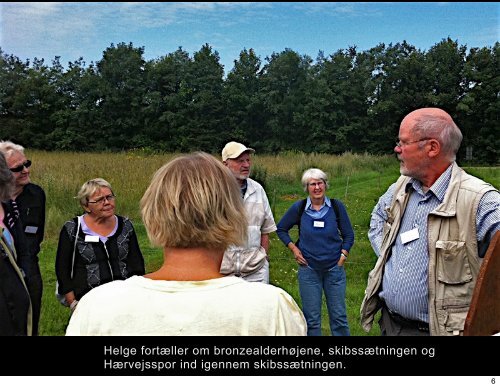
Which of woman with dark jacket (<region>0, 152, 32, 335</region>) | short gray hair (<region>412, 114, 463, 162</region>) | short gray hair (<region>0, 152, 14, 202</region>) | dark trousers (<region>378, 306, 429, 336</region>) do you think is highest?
short gray hair (<region>412, 114, 463, 162</region>)

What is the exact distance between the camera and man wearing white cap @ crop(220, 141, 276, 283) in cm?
344

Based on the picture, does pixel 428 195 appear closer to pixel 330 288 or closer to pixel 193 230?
pixel 193 230

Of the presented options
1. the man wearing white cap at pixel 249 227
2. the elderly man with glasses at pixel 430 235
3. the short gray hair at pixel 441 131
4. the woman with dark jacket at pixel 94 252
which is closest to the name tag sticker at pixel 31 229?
the woman with dark jacket at pixel 94 252

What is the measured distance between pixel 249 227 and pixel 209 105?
7.48ft

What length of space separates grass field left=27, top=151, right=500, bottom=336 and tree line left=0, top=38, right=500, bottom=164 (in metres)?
0.23

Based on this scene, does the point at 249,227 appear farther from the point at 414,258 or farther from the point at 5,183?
the point at 5,183

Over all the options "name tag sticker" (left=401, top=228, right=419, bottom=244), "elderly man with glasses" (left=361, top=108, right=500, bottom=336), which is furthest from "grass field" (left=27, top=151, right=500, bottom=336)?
"name tag sticker" (left=401, top=228, right=419, bottom=244)

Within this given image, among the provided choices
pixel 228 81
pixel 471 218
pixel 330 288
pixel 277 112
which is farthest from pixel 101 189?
pixel 277 112

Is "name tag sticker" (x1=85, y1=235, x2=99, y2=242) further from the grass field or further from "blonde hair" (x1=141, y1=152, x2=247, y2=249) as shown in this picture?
"blonde hair" (x1=141, y1=152, x2=247, y2=249)

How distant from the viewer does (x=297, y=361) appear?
1.79 meters

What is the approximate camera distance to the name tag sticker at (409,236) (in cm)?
236

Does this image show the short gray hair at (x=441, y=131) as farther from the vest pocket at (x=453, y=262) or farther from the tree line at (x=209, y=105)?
the tree line at (x=209, y=105)

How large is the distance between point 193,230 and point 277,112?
5.16 m

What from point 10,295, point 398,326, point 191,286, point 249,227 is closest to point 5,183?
point 10,295
